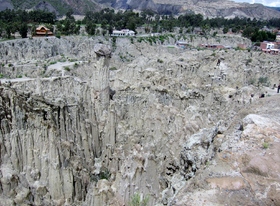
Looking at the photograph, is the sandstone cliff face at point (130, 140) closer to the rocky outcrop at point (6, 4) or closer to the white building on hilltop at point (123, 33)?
the white building on hilltop at point (123, 33)

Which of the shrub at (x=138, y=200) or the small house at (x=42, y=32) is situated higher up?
the small house at (x=42, y=32)

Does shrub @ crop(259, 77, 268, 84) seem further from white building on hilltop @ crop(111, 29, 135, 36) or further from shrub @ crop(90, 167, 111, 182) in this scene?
white building on hilltop @ crop(111, 29, 135, 36)

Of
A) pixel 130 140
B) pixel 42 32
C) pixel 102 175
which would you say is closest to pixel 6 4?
pixel 42 32

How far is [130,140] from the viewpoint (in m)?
27.0

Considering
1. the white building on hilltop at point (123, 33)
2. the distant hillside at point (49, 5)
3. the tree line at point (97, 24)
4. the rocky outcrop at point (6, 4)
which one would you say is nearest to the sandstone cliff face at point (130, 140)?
the tree line at point (97, 24)

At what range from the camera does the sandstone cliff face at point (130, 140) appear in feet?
34.4

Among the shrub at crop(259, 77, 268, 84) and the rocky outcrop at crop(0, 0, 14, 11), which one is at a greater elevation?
the rocky outcrop at crop(0, 0, 14, 11)

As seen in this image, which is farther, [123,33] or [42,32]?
[123,33]

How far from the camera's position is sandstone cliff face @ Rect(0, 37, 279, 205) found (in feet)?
34.4

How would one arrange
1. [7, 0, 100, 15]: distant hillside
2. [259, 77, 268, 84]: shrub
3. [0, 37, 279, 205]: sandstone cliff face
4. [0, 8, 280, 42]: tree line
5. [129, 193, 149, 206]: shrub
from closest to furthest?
[0, 37, 279, 205]: sandstone cliff face < [129, 193, 149, 206]: shrub < [259, 77, 268, 84]: shrub < [0, 8, 280, 42]: tree line < [7, 0, 100, 15]: distant hillside

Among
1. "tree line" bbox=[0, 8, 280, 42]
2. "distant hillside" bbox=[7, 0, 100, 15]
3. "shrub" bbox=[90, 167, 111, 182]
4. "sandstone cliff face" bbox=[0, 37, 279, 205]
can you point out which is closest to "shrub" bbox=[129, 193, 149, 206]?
"sandstone cliff face" bbox=[0, 37, 279, 205]

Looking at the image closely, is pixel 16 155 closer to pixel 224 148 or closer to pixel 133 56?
pixel 224 148

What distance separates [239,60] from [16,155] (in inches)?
1874

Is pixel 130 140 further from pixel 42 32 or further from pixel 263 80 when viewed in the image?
pixel 42 32
